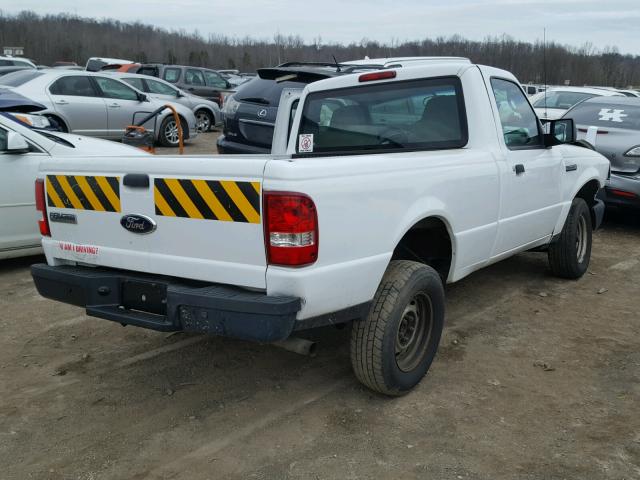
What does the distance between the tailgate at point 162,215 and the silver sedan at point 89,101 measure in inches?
342

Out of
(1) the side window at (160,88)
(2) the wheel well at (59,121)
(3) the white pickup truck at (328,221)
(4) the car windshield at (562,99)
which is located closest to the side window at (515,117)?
(3) the white pickup truck at (328,221)

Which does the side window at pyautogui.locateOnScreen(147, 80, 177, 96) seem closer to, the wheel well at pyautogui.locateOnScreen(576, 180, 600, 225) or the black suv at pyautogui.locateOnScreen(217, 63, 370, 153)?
the black suv at pyautogui.locateOnScreen(217, 63, 370, 153)

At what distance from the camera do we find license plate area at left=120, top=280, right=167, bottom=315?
325cm

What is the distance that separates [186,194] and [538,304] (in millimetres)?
3401

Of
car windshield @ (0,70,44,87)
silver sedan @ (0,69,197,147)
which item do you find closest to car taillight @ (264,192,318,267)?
silver sedan @ (0,69,197,147)

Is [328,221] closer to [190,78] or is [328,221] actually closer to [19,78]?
[19,78]

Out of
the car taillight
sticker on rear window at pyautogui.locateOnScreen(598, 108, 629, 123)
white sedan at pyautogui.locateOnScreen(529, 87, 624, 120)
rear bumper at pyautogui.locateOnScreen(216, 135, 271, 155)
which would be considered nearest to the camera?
the car taillight

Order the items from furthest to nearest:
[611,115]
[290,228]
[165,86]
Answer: [165,86] → [611,115] → [290,228]

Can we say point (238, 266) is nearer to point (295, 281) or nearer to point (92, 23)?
point (295, 281)

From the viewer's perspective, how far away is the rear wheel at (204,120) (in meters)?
17.3

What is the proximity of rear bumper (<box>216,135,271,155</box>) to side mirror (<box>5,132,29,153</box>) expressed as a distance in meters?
2.30

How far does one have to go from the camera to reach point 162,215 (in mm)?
3207

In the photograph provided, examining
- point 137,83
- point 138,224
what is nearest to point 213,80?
point 137,83

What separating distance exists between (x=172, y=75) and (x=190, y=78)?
0.57 m
